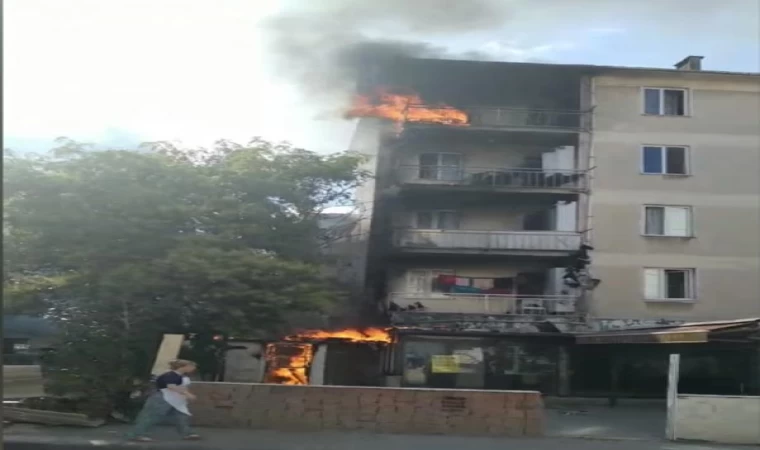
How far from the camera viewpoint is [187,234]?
16.7 m

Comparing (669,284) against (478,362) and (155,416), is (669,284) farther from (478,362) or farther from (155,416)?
(155,416)

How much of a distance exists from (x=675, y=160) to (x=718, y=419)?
1573 centimetres

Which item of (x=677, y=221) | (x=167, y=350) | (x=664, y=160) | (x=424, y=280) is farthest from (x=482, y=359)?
(x=167, y=350)

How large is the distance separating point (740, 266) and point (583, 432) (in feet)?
50.0

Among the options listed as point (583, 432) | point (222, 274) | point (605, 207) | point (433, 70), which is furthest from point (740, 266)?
point (222, 274)

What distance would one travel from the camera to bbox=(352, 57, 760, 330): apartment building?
27.0 m

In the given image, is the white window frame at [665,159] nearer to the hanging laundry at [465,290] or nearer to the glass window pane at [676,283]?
the glass window pane at [676,283]

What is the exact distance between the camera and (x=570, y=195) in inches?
1089

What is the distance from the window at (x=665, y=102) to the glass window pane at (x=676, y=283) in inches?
212

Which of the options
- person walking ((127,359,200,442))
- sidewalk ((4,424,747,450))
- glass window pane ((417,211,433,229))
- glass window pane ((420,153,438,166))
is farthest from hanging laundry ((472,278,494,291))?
person walking ((127,359,200,442))

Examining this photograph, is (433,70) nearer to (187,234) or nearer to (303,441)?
(187,234)

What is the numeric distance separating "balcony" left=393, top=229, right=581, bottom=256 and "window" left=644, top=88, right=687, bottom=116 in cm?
533

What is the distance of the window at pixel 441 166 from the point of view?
27766mm

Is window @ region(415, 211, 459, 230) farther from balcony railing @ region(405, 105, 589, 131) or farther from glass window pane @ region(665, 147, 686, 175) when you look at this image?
glass window pane @ region(665, 147, 686, 175)
